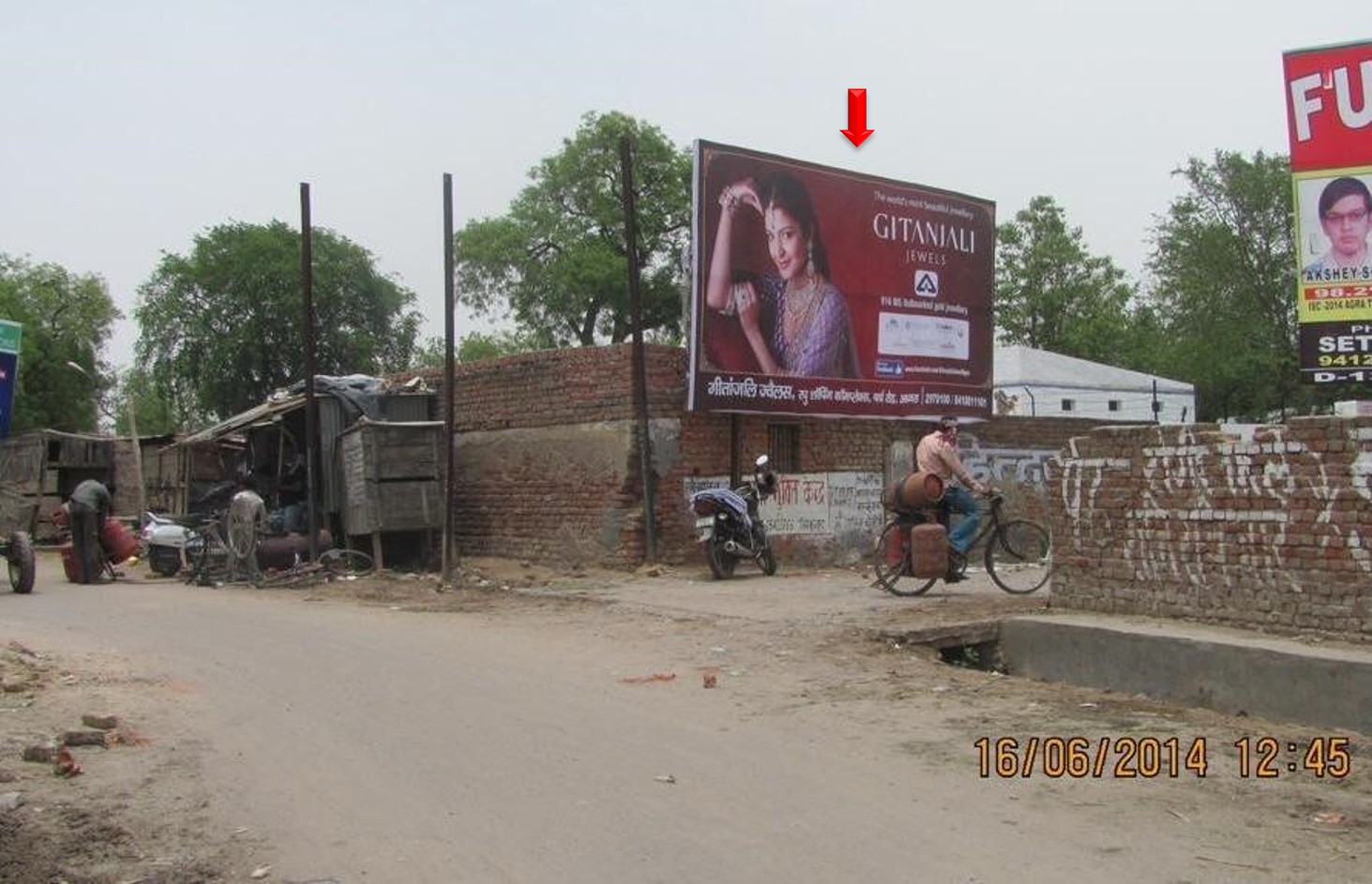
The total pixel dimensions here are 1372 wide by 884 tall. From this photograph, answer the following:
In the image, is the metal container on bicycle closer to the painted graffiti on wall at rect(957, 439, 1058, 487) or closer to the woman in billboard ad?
the woman in billboard ad

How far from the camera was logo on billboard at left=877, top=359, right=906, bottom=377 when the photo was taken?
18109 mm

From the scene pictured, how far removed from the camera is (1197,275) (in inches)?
1523

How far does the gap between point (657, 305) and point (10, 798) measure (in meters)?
38.9

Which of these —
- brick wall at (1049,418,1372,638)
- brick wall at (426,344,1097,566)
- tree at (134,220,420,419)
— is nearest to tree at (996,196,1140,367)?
tree at (134,220,420,419)

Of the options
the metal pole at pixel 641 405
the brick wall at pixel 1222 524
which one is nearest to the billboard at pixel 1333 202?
the brick wall at pixel 1222 524

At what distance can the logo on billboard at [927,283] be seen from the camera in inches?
738

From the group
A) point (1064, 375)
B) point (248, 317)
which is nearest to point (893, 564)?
point (248, 317)

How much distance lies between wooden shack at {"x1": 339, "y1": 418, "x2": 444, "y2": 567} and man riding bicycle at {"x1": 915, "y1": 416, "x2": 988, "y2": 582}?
792 cm

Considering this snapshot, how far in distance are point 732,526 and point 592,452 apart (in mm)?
2646

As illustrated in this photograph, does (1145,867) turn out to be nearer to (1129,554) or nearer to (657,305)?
(1129,554)

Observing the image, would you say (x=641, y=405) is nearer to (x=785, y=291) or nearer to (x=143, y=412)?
(x=785, y=291)

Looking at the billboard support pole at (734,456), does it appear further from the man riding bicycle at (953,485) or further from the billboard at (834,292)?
the man riding bicycle at (953,485)

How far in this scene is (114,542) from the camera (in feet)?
57.7

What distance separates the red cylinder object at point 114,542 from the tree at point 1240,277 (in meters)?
32.6
